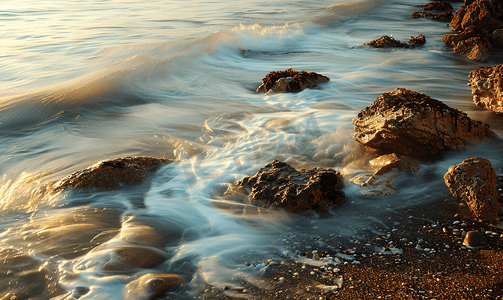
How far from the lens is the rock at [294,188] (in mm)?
2941

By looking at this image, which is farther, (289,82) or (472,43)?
(472,43)

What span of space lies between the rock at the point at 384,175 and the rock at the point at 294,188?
0.76 feet

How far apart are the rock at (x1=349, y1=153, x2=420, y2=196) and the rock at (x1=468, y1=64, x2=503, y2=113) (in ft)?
6.21

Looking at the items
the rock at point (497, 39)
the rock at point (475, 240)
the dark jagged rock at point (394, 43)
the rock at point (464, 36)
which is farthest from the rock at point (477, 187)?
the rock at point (464, 36)

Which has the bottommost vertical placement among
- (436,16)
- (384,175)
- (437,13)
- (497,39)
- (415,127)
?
(384,175)

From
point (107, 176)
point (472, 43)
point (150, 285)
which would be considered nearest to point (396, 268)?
point (150, 285)

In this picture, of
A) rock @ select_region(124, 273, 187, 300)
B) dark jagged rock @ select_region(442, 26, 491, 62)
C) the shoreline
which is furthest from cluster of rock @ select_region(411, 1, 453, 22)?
rock @ select_region(124, 273, 187, 300)

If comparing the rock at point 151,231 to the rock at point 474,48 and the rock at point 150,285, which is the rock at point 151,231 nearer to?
the rock at point 150,285

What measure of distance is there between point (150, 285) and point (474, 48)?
860cm

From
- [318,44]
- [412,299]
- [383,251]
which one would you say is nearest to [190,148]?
[383,251]

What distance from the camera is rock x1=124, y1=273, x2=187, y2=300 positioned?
2.18m

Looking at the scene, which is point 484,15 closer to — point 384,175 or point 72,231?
point 384,175

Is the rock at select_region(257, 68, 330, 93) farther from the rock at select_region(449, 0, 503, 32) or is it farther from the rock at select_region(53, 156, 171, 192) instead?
the rock at select_region(449, 0, 503, 32)

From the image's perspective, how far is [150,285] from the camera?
2217mm
